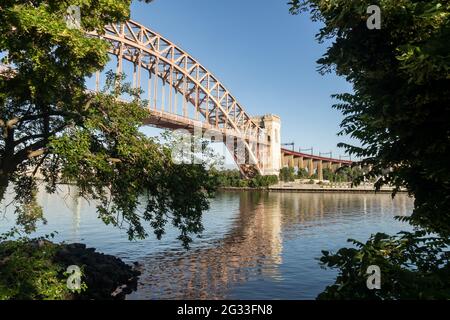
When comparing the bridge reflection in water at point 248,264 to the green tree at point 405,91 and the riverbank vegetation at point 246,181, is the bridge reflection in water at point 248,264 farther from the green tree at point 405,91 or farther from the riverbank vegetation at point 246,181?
the riverbank vegetation at point 246,181

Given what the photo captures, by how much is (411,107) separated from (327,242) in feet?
86.2

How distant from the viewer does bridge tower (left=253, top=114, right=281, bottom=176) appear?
12444 centimetres

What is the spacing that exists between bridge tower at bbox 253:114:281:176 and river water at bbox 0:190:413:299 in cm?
7698

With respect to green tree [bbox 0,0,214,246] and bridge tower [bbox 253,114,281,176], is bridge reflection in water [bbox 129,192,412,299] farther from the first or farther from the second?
bridge tower [bbox 253,114,281,176]

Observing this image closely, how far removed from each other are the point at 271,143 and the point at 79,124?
115 meters

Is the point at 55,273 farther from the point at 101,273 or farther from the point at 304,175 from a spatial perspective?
the point at 304,175

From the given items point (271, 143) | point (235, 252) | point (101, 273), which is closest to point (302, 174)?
point (271, 143)

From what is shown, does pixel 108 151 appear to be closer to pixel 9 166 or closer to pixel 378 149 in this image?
pixel 9 166

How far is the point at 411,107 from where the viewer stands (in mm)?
5832

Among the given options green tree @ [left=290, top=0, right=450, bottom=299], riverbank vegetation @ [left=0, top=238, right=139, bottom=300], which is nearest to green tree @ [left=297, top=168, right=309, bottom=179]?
riverbank vegetation @ [left=0, top=238, right=139, bottom=300]

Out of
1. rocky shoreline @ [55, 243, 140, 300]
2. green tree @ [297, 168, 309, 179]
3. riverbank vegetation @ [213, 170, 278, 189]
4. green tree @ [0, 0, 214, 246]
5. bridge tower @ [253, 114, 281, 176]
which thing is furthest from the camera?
green tree @ [297, 168, 309, 179]

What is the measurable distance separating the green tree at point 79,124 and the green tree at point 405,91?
555cm

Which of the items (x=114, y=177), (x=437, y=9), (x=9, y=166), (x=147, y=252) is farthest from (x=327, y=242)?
(x=437, y=9)

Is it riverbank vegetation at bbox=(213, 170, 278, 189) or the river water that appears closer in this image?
the river water
